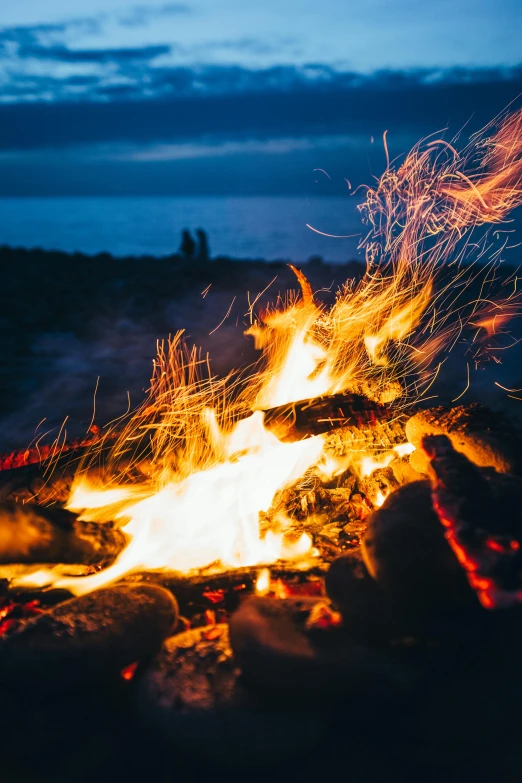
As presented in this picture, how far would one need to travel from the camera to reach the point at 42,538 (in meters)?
4.12

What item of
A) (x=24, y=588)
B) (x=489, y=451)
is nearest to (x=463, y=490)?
(x=489, y=451)

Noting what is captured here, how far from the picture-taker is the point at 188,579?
408 centimetres

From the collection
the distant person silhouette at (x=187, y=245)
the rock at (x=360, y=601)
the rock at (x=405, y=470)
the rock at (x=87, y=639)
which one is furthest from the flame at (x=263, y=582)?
the distant person silhouette at (x=187, y=245)

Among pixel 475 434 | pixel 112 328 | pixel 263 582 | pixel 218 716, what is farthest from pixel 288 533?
pixel 112 328

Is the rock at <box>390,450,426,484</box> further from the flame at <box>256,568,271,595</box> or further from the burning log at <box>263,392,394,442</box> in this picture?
the flame at <box>256,568,271,595</box>

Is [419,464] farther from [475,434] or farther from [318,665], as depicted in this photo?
[318,665]

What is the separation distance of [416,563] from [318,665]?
67 centimetres

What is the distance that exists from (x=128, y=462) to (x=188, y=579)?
1.06 meters

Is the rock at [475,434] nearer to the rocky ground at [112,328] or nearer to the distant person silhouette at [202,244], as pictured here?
the rocky ground at [112,328]

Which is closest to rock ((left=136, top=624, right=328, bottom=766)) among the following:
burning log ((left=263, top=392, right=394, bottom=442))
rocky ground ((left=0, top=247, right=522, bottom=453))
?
burning log ((left=263, top=392, right=394, bottom=442))

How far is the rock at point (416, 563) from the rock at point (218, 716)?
0.67 meters

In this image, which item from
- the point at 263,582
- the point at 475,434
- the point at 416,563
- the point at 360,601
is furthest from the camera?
the point at 475,434

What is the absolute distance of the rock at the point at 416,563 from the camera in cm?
296

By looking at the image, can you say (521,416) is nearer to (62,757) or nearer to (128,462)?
(128,462)
